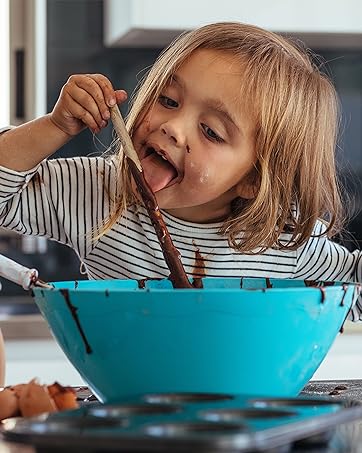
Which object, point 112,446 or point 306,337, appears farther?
point 306,337

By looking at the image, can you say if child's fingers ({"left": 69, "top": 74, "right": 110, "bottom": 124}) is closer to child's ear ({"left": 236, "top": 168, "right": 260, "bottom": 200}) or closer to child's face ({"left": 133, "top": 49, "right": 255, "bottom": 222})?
child's face ({"left": 133, "top": 49, "right": 255, "bottom": 222})

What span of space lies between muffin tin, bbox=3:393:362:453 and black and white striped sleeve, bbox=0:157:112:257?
64 cm

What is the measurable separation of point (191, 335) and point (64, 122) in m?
0.48

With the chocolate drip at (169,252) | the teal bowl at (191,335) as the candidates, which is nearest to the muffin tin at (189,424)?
the teal bowl at (191,335)

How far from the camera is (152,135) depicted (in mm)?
1140

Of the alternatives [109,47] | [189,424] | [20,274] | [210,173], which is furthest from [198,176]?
[109,47]

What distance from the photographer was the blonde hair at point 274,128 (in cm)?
124

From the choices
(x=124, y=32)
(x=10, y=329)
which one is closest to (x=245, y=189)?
(x=10, y=329)

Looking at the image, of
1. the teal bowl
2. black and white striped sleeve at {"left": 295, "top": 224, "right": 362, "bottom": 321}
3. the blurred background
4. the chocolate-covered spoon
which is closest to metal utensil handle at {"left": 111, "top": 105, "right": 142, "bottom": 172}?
the chocolate-covered spoon

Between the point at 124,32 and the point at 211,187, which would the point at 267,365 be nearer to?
the point at 211,187

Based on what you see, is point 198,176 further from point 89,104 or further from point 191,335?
point 191,335

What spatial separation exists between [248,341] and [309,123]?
0.68 meters

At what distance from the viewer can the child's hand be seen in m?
1.04

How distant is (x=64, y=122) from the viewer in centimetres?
111
